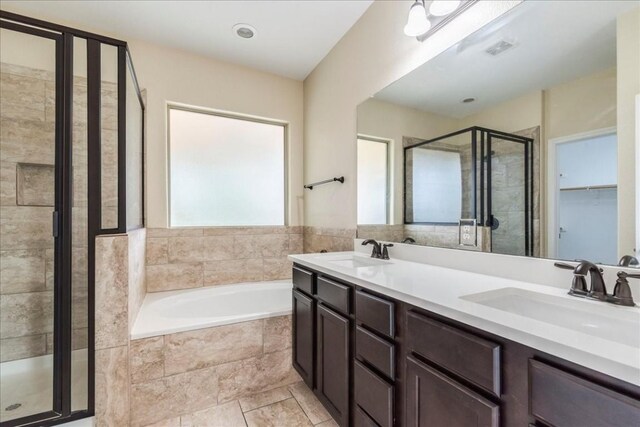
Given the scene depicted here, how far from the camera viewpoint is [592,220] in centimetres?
103

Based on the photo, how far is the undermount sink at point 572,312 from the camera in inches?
29.6

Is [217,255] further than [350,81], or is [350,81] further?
[217,255]

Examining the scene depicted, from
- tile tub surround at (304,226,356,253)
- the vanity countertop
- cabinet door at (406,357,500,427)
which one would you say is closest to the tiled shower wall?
tile tub surround at (304,226,356,253)

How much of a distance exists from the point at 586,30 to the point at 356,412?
1789mm

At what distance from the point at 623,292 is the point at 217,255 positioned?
273 centimetres

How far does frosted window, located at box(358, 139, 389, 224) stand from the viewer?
2.05 meters

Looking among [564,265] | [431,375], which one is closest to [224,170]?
[431,375]

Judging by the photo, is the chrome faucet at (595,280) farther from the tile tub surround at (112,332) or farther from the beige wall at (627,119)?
the tile tub surround at (112,332)

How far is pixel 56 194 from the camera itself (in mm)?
1492

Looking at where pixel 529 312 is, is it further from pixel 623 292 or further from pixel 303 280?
pixel 303 280

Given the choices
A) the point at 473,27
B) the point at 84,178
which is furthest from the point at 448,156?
the point at 84,178

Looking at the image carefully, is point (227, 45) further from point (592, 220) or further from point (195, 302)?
point (592, 220)

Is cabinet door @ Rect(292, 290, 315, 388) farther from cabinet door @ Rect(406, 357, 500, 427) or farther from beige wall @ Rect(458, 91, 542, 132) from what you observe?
beige wall @ Rect(458, 91, 542, 132)

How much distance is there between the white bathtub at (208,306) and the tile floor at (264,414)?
503 mm
